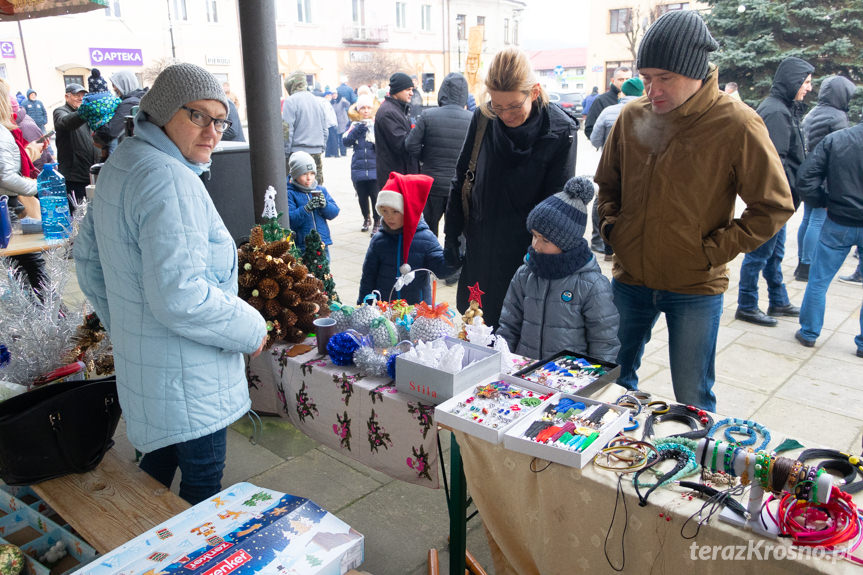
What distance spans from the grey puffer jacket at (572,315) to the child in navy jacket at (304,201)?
251 cm

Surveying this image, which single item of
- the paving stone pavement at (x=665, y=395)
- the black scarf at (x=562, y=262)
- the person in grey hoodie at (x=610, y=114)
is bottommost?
the paving stone pavement at (x=665, y=395)

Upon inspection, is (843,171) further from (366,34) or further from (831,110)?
(366,34)

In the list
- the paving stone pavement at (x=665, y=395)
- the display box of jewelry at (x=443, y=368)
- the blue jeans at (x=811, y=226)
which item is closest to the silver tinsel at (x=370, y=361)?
the display box of jewelry at (x=443, y=368)

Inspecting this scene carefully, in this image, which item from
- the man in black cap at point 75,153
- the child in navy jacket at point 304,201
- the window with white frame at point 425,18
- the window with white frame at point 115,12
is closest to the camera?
the child in navy jacket at point 304,201

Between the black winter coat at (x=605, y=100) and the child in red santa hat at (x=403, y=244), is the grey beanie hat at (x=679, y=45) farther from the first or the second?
the black winter coat at (x=605, y=100)

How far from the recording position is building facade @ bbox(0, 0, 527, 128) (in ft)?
71.9

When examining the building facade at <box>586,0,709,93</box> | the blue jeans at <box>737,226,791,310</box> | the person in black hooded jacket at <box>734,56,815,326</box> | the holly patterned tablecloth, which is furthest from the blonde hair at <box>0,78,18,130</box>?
the building facade at <box>586,0,709,93</box>

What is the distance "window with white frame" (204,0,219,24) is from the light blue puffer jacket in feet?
93.0

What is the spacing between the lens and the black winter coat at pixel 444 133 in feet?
18.0

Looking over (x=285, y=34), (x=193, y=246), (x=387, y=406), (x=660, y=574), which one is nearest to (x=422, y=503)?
(x=387, y=406)

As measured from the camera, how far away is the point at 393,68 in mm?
34188

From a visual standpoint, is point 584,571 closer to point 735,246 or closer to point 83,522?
point 735,246

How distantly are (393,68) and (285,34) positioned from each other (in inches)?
255

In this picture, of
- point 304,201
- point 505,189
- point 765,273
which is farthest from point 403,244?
point 765,273
